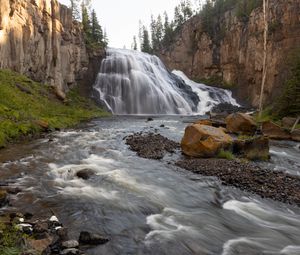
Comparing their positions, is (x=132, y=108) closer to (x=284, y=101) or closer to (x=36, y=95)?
(x=36, y=95)

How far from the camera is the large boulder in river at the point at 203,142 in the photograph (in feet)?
49.3

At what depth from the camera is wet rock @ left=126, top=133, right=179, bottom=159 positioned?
52.9 feet

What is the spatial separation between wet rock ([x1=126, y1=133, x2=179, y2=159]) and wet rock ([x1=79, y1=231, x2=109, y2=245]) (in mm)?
8618

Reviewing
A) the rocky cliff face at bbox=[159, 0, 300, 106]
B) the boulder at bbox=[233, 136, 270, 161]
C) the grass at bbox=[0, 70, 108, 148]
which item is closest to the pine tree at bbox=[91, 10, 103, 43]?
the rocky cliff face at bbox=[159, 0, 300, 106]

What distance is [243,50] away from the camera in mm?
59844

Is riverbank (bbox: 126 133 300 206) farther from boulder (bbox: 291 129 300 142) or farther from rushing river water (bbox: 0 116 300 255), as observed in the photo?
boulder (bbox: 291 129 300 142)

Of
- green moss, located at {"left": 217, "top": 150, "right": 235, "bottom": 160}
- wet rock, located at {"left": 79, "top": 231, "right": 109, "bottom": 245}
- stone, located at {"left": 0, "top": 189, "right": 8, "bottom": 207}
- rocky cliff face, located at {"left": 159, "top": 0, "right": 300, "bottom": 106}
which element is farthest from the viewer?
rocky cliff face, located at {"left": 159, "top": 0, "right": 300, "bottom": 106}

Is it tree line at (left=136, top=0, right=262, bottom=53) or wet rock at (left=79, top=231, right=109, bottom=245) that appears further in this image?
tree line at (left=136, top=0, right=262, bottom=53)

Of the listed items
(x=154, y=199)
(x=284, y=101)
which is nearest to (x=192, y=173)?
(x=154, y=199)

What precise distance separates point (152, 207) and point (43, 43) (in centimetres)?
3718

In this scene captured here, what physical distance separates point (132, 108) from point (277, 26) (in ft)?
88.8

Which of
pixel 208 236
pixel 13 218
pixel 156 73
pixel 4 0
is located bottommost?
pixel 208 236

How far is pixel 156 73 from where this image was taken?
55688 mm

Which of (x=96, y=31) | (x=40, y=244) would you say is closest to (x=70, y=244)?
(x=40, y=244)
